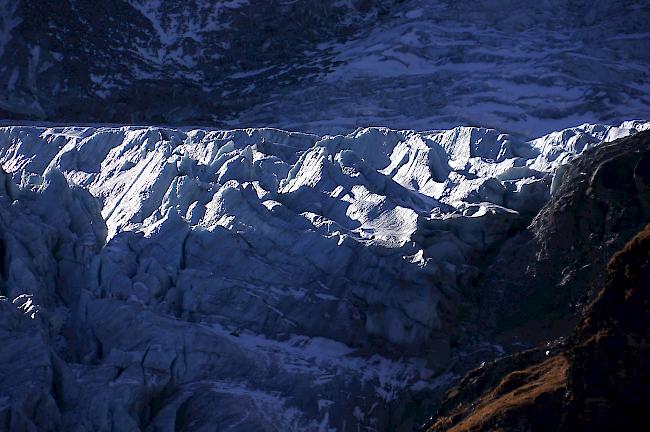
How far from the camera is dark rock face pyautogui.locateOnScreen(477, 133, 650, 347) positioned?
46.1 meters

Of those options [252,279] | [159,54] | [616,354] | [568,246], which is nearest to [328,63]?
[159,54]

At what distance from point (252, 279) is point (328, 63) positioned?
4506cm

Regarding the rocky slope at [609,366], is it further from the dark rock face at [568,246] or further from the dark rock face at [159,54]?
the dark rock face at [159,54]

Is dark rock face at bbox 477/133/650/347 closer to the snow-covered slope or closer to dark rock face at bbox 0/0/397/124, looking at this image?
the snow-covered slope

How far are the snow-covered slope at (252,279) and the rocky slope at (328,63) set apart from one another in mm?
20254

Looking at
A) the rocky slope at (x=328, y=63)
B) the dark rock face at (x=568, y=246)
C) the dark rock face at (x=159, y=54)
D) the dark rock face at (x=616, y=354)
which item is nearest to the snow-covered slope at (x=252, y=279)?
the dark rock face at (x=568, y=246)

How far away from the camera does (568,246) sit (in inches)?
1912

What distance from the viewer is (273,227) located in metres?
50.0

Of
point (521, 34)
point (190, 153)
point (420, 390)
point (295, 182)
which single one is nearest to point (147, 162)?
point (190, 153)

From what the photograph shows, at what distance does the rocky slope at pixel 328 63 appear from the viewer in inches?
3243

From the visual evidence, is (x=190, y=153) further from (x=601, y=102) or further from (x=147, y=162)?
(x=601, y=102)

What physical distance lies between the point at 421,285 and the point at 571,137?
14.2 meters

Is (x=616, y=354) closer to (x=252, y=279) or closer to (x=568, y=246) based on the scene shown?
(x=568, y=246)

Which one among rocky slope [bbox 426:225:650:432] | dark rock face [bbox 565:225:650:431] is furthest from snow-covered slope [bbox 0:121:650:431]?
dark rock face [bbox 565:225:650:431]
